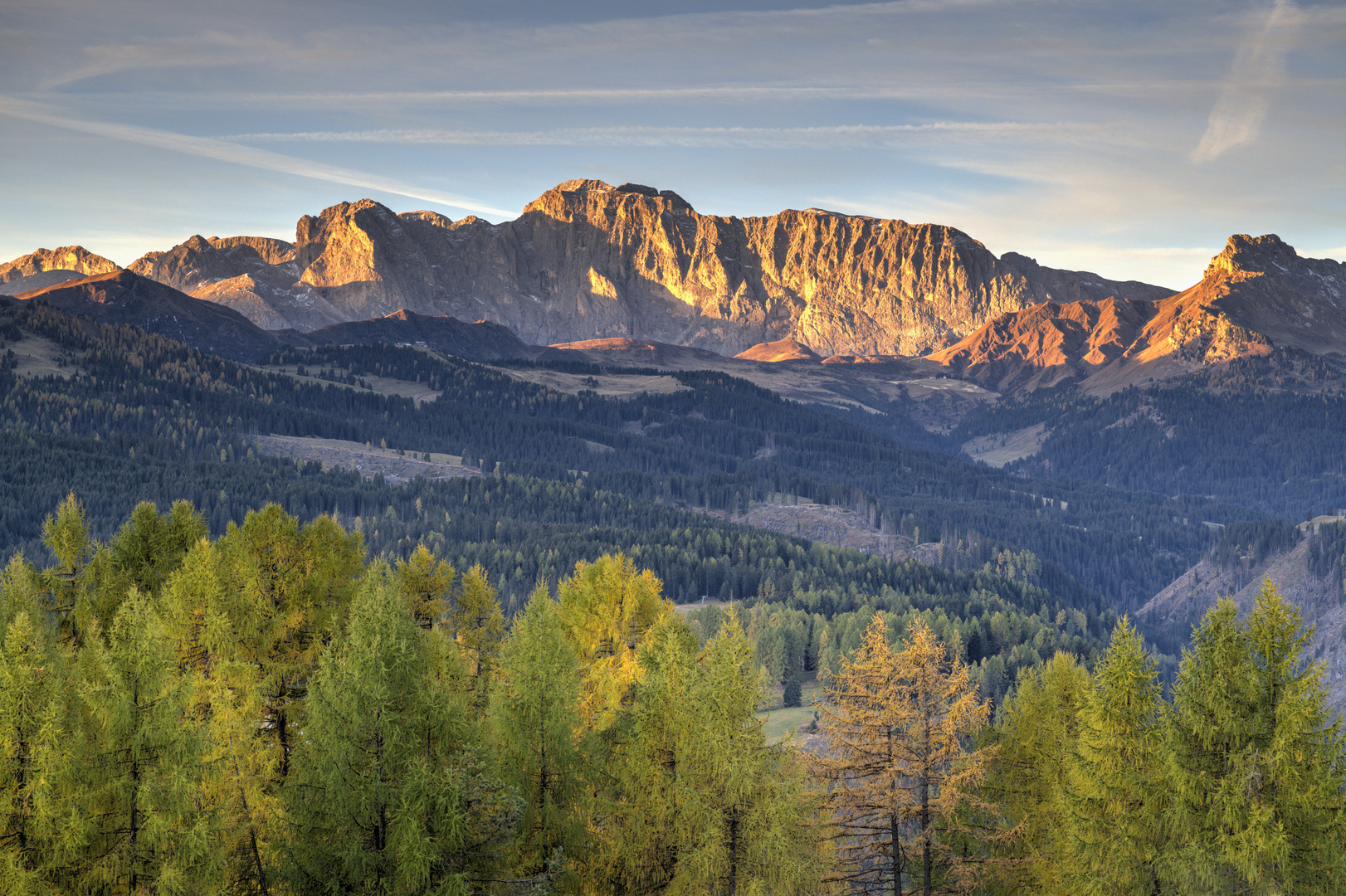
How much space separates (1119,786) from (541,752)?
19.6 meters

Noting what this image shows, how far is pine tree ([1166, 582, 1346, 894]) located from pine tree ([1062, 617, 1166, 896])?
1.15m

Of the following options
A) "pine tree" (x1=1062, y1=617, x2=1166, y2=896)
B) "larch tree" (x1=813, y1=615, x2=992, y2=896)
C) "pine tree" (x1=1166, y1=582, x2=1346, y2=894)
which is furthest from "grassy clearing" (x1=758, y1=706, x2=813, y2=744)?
"pine tree" (x1=1166, y1=582, x2=1346, y2=894)

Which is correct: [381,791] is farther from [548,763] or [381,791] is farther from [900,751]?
[900,751]

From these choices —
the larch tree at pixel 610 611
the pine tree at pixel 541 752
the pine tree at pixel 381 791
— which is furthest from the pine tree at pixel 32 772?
the larch tree at pixel 610 611

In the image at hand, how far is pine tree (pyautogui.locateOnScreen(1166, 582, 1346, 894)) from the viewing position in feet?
93.5

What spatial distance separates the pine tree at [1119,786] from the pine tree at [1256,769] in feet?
3.76

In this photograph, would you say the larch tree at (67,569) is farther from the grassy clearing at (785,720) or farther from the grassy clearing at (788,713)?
the grassy clearing at (785,720)

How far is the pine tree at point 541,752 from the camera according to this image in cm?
3616

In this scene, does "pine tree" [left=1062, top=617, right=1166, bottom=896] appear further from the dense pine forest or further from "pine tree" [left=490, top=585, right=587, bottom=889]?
"pine tree" [left=490, top=585, right=587, bottom=889]

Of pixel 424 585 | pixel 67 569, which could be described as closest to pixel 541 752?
pixel 424 585

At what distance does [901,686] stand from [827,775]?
4.13 m

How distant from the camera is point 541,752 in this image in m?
37.1

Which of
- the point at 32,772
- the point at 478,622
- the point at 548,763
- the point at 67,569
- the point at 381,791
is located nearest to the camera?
the point at 32,772

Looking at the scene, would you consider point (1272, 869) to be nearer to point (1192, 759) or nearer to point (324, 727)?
point (1192, 759)
